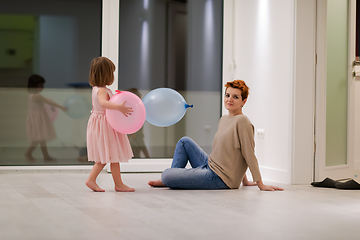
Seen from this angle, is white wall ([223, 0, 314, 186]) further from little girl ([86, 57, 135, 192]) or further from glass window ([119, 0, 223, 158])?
little girl ([86, 57, 135, 192])

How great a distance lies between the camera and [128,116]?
2.46m

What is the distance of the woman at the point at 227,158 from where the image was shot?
2645 mm

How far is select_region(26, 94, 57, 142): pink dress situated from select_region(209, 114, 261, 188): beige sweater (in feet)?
5.89

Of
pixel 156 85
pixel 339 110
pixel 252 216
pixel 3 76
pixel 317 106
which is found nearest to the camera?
pixel 252 216

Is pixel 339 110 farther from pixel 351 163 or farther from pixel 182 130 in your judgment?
pixel 182 130

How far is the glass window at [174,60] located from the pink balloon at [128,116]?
4.65ft

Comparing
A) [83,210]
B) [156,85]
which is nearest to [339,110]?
[156,85]

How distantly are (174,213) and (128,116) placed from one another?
0.75 meters

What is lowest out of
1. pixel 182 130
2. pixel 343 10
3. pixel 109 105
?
pixel 182 130

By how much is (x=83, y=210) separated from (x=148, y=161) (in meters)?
1.97

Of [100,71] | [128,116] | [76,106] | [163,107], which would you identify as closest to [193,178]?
[163,107]

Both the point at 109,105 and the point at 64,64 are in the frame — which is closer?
the point at 109,105

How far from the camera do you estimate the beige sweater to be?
2615 mm

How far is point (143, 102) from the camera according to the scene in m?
2.72
